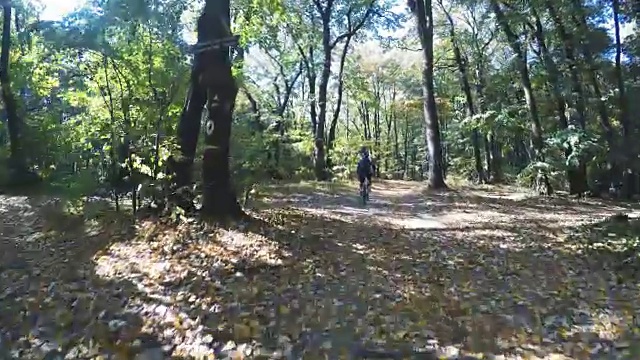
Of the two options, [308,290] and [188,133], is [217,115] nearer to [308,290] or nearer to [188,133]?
[188,133]

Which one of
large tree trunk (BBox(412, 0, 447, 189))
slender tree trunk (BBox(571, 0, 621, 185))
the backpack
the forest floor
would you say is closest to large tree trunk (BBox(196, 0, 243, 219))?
the forest floor

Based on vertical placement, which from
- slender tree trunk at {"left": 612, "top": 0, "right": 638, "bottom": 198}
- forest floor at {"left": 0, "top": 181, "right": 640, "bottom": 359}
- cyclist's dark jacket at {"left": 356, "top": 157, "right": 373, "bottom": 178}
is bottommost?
forest floor at {"left": 0, "top": 181, "right": 640, "bottom": 359}

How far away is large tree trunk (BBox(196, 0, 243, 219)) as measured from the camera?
28.4 ft

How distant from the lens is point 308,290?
6.10 metres

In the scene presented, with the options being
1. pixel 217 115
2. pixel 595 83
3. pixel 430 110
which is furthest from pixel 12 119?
pixel 595 83

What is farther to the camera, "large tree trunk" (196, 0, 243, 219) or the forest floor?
"large tree trunk" (196, 0, 243, 219)

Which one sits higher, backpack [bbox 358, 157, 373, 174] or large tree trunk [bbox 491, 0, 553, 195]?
large tree trunk [bbox 491, 0, 553, 195]

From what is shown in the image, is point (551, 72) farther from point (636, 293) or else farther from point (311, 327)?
point (311, 327)

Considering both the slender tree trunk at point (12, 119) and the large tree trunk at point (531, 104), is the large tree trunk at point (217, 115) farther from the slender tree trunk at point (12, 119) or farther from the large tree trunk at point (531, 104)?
the large tree trunk at point (531, 104)

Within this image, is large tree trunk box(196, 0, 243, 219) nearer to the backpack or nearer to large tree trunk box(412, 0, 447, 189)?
the backpack

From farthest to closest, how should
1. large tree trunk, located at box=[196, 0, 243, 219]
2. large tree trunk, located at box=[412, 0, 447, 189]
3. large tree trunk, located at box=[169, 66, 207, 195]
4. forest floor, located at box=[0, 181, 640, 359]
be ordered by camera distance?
large tree trunk, located at box=[412, 0, 447, 189] → large tree trunk, located at box=[169, 66, 207, 195] → large tree trunk, located at box=[196, 0, 243, 219] → forest floor, located at box=[0, 181, 640, 359]

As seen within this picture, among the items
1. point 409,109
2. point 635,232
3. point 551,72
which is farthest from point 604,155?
point 409,109

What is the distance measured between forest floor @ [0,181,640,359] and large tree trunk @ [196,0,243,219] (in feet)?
1.79

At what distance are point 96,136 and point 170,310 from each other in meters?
5.62
